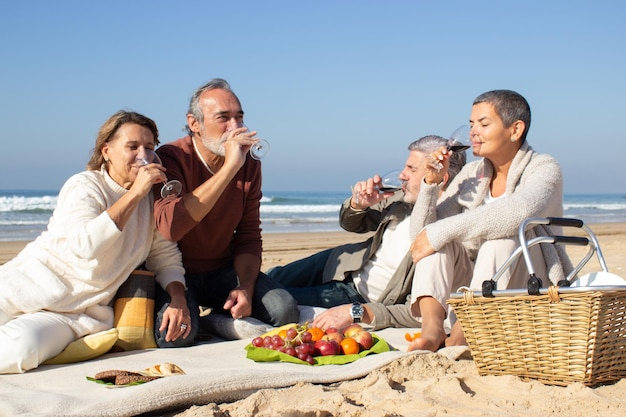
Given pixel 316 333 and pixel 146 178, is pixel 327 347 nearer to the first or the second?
pixel 316 333

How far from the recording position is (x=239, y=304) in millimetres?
4977

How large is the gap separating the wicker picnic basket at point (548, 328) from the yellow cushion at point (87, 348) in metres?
2.10

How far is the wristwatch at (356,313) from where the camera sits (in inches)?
199

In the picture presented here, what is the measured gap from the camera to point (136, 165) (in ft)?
14.6

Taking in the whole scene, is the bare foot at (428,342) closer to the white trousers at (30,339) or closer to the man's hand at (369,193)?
the man's hand at (369,193)

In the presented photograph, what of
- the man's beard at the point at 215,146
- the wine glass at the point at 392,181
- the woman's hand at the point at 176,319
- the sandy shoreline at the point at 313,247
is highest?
the man's beard at the point at 215,146

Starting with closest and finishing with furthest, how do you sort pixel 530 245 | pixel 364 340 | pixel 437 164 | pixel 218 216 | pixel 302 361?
pixel 530 245, pixel 302 361, pixel 364 340, pixel 437 164, pixel 218 216

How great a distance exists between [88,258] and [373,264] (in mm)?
2250

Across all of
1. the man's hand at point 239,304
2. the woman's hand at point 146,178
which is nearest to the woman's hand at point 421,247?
the man's hand at point 239,304

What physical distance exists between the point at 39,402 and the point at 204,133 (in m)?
2.35

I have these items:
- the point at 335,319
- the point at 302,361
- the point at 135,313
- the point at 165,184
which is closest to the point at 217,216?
the point at 165,184

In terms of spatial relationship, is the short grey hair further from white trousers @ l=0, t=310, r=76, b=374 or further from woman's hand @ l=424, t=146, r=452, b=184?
white trousers @ l=0, t=310, r=76, b=374

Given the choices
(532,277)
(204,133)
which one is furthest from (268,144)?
(532,277)

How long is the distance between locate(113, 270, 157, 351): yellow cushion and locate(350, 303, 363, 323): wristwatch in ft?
4.49
